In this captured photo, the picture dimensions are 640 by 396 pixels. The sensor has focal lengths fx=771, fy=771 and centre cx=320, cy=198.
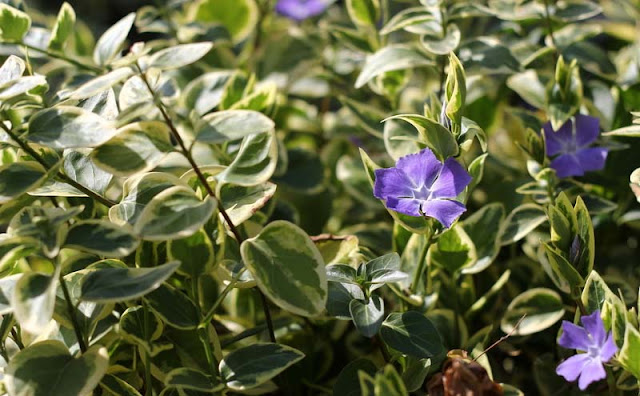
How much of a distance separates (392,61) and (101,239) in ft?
1.76

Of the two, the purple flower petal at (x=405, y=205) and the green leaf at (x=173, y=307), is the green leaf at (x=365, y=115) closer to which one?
the purple flower petal at (x=405, y=205)

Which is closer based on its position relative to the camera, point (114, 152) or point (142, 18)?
point (114, 152)

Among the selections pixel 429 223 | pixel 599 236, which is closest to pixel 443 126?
pixel 429 223

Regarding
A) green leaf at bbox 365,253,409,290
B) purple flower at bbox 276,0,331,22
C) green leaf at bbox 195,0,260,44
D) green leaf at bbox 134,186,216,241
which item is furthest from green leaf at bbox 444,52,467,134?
purple flower at bbox 276,0,331,22

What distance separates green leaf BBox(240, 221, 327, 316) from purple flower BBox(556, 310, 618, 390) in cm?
26

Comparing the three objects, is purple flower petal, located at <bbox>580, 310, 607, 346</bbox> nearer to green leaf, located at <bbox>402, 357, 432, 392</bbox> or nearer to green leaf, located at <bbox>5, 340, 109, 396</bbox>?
green leaf, located at <bbox>402, 357, 432, 392</bbox>

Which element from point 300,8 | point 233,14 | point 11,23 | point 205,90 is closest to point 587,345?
point 205,90

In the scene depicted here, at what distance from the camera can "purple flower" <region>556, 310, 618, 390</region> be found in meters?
0.75

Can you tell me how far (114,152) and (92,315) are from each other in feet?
0.61

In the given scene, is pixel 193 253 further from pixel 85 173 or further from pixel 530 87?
pixel 530 87

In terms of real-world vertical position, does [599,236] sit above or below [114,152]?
below

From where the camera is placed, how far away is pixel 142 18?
4.58ft

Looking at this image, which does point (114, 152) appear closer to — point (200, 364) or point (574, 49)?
point (200, 364)

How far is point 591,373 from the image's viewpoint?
75 cm
